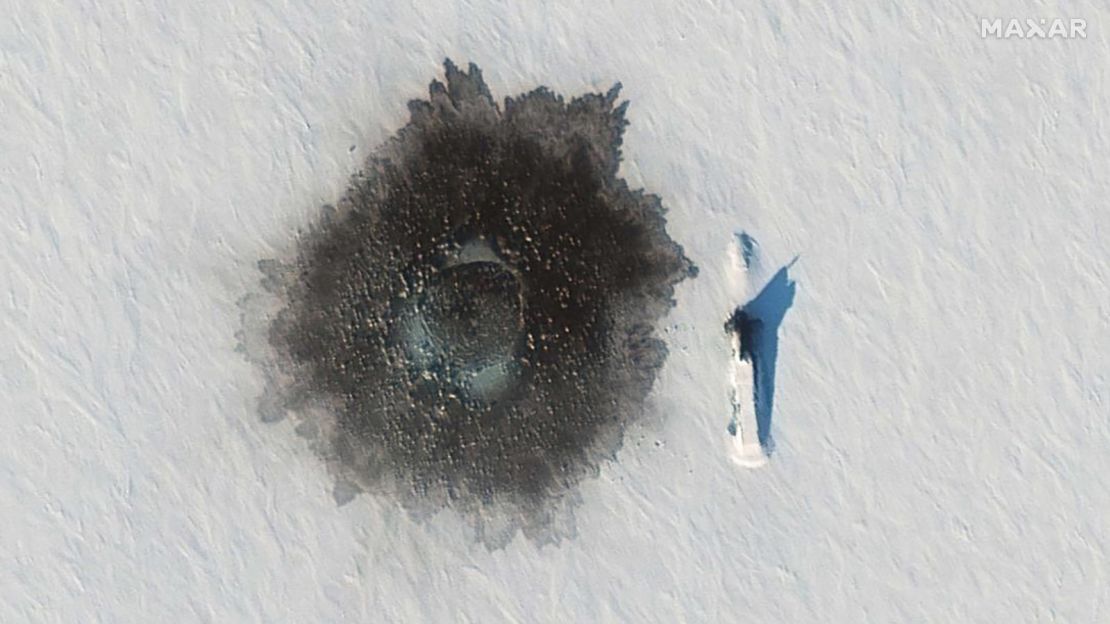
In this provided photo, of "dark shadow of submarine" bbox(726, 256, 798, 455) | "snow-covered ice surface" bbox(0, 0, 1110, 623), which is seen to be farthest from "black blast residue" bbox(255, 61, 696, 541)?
"dark shadow of submarine" bbox(726, 256, 798, 455)

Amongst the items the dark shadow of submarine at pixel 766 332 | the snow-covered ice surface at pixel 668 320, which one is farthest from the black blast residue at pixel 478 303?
→ the dark shadow of submarine at pixel 766 332

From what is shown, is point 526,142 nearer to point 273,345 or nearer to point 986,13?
point 273,345

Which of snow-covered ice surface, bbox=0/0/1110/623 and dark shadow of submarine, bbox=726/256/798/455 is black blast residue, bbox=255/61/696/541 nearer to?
snow-covered ice surface, bbox=0/0/1110/623

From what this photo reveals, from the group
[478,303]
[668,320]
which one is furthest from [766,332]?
[478,303]

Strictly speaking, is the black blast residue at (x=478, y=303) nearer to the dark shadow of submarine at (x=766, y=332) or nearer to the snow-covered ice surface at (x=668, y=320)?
the snow-covered ice surface at (x=668, y=320)

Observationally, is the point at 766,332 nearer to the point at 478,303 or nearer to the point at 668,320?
the point at 668,320

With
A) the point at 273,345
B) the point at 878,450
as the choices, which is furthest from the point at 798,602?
the point at 273,345
